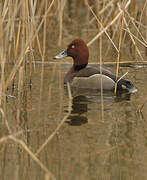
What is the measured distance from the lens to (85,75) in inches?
338

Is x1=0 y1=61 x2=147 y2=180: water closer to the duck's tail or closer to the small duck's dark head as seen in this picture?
the duck's tail

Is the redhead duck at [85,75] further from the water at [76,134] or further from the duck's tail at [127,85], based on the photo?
the water at [76,134]

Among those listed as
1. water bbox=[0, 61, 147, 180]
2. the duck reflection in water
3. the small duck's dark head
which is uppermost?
the small duck's dark head

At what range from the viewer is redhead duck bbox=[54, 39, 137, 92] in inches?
320

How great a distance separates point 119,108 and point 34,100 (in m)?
1.03

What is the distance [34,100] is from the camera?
7195 mm

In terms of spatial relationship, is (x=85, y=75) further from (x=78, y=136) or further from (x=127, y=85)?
(x=78, y=136)

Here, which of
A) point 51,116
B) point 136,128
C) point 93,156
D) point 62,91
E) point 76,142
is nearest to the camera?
point 93,156

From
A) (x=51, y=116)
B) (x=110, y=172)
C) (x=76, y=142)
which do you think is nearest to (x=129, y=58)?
(x=51, y=116)

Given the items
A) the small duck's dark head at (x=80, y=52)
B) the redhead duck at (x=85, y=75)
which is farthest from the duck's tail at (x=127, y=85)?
the small duck's dark head at (x=80, y=52)

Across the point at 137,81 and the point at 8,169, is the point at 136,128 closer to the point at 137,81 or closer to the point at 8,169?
the point at 8,169

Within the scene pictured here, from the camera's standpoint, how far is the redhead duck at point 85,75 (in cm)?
812

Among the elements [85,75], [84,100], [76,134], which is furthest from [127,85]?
[76,134]

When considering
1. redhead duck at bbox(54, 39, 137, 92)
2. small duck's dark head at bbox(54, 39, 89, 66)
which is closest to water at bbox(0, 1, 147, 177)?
redhead duck at bbox(54, 39, 137, 92)
